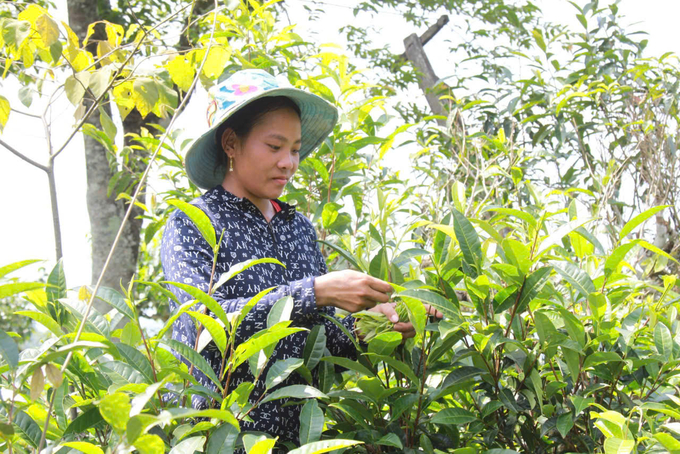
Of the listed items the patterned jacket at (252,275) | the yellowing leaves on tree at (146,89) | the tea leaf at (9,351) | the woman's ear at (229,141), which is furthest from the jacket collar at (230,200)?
the tea leaf at (9,351)

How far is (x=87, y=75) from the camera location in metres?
1.32

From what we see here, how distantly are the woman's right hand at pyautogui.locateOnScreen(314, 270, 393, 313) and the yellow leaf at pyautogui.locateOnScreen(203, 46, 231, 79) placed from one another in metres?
0.55

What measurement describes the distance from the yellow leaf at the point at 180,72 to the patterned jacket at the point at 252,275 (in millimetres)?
317

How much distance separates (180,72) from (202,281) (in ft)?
1.55

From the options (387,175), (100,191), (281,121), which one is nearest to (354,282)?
(281,121)

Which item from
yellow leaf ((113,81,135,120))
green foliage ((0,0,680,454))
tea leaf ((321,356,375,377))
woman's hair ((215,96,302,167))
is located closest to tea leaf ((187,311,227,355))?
green foliage ((0,0,680,454))

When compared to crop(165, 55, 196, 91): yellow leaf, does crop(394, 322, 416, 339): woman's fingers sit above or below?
below

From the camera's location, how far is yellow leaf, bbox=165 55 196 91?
4.96 feet

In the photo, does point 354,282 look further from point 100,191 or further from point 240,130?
point 100,191

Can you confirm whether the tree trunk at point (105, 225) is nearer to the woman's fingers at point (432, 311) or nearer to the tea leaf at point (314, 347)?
the tea leaf at point (314, 347)

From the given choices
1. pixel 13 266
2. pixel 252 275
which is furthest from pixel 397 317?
pixel 13 266

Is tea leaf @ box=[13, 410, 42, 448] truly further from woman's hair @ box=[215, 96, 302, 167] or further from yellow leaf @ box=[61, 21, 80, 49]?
woman's hair @ box=[215, 96, 302, 167]

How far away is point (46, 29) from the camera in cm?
127

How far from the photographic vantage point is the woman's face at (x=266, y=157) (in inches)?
70.8
